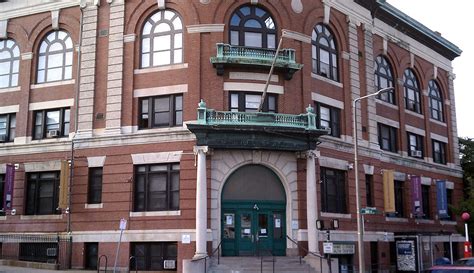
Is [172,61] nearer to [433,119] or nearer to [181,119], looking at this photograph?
[181,119]

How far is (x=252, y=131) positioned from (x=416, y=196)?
18042 millimetres

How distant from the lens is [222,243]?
104 feet

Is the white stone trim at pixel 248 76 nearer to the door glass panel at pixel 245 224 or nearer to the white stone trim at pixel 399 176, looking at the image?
the door glass panel at pixel 245 224

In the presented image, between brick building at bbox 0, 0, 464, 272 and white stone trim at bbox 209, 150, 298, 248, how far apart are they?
0.25 feet

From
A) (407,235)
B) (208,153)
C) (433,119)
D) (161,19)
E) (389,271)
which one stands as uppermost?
(161,19)

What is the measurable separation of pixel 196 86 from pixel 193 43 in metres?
2.58

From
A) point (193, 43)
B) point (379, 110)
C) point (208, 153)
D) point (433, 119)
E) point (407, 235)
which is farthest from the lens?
point (433, 119)

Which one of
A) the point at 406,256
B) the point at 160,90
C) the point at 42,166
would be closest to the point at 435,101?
the point at 406,256

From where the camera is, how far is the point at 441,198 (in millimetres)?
45656

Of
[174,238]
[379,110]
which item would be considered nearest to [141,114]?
[174,238]

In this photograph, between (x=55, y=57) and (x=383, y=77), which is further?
(x=383, y=77)

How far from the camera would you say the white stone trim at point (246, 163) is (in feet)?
104

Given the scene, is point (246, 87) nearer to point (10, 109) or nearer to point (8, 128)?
point (10, 109)

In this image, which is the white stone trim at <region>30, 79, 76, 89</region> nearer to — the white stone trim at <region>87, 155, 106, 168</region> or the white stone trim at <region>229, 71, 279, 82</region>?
the white stone trim at <region>87, 155, 106, 168</region>
